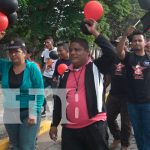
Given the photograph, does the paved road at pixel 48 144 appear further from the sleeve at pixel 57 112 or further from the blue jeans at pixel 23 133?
the sleeve at pixel 57 112

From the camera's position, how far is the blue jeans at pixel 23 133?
4.75 m

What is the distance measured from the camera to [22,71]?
4805mm

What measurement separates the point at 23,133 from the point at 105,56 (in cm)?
143

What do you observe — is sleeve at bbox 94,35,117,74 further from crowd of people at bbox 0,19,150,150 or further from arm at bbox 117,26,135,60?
arm at bbox 117,26,135,60

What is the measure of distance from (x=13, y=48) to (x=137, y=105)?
182 cm

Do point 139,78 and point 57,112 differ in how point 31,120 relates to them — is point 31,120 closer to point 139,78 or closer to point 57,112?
point 57,112

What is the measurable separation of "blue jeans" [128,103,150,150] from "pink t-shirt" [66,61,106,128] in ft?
Result: 4.22

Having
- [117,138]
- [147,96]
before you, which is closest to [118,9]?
[117,138]

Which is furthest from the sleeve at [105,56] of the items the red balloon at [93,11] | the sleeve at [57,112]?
the sleeve at [57,112]

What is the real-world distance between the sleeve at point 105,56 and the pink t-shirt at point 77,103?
19cm

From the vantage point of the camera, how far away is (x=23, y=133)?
475cm

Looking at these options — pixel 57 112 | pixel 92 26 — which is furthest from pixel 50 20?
pixel 92 26

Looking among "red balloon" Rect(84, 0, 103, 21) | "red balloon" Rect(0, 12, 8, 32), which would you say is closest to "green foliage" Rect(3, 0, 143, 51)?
"red balloon" Rect(0, 12, 8, 32)

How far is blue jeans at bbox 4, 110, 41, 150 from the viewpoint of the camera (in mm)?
4750
